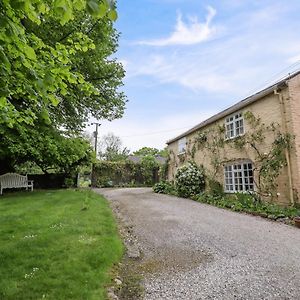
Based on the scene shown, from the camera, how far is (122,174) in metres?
29.4

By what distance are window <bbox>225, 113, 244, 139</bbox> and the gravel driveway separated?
633 centimetres

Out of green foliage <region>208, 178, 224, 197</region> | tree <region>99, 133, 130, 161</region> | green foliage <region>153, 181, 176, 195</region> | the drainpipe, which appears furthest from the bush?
tree <region>99, 133, 130, 161</region>

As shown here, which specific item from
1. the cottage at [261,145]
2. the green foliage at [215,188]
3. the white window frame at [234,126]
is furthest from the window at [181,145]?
Result: the white window frame at [234,126]

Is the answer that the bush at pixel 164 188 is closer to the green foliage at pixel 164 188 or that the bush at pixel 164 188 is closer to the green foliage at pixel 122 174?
the green foliage at pixel 164 188

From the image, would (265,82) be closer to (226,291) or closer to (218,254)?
(218,254)

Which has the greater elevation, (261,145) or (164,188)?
(261,145)

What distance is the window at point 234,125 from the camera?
580 inches

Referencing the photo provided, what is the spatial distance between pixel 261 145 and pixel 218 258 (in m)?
8.56

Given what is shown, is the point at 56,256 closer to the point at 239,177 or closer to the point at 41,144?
the point at 239,177

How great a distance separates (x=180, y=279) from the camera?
15.1 feet

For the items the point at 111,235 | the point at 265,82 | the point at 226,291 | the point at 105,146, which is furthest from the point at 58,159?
the point at 105,146

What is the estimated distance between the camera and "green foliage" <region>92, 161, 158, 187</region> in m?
28.3

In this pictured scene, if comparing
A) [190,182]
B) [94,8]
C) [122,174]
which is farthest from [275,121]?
[122,174]

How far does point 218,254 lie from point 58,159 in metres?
13.4
